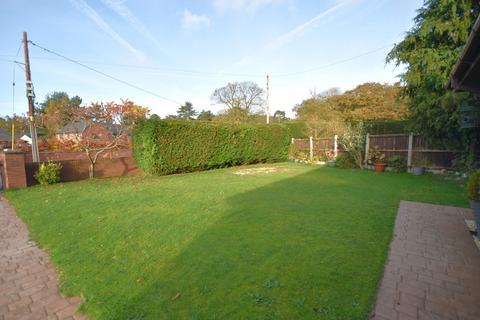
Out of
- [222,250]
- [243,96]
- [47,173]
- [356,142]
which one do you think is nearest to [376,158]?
[356,142]

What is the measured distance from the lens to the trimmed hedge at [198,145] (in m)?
10.8

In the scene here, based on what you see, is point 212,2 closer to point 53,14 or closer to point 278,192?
point 53,14

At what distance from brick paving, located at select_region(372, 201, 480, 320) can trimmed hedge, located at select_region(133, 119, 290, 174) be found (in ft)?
30.8

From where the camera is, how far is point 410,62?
8.76 m

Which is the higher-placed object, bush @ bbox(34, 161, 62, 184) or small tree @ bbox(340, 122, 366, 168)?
small tree @ bbox(340, 122, 366, 168)

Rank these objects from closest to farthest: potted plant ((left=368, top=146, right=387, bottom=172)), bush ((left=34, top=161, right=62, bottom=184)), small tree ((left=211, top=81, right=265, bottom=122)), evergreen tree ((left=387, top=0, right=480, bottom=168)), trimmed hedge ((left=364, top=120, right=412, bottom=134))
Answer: evergreen tree ((left=387, top=0, right=480, bottom=168))
bush ((left=34, top=161, right=62, bottom=184))
potted plant ((left=368, top=146, right=387, bottom=172))
trimmed hedge ((left=364, top=120, right=412, bottom=134))
small tree ((left=211, top=81, right=265, bottom=122))

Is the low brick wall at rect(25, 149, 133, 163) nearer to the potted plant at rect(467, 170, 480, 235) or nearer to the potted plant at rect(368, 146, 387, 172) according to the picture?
the potted plant at rect(368, 146, 387, 172)

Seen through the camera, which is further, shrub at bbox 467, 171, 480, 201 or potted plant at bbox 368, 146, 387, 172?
potted plant at bbox 368, 146, 387, 172

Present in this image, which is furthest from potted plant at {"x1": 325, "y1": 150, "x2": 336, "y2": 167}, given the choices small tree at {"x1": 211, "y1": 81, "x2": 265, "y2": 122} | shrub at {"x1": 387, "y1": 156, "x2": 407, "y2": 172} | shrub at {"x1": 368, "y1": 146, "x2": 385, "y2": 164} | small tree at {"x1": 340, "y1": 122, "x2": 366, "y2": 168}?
small tree at {"x1": 211, "y1": 81, "x2": 265, "y2": 122}

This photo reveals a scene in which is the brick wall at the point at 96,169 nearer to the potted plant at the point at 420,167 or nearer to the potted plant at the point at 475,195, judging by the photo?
the potted plant at the point at 475,195

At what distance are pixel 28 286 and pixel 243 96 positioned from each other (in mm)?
29338

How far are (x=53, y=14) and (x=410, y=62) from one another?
44.3 feet

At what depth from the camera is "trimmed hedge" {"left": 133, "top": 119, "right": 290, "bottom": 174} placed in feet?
35.5

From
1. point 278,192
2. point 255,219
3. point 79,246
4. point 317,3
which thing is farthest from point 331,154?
point 79,246
